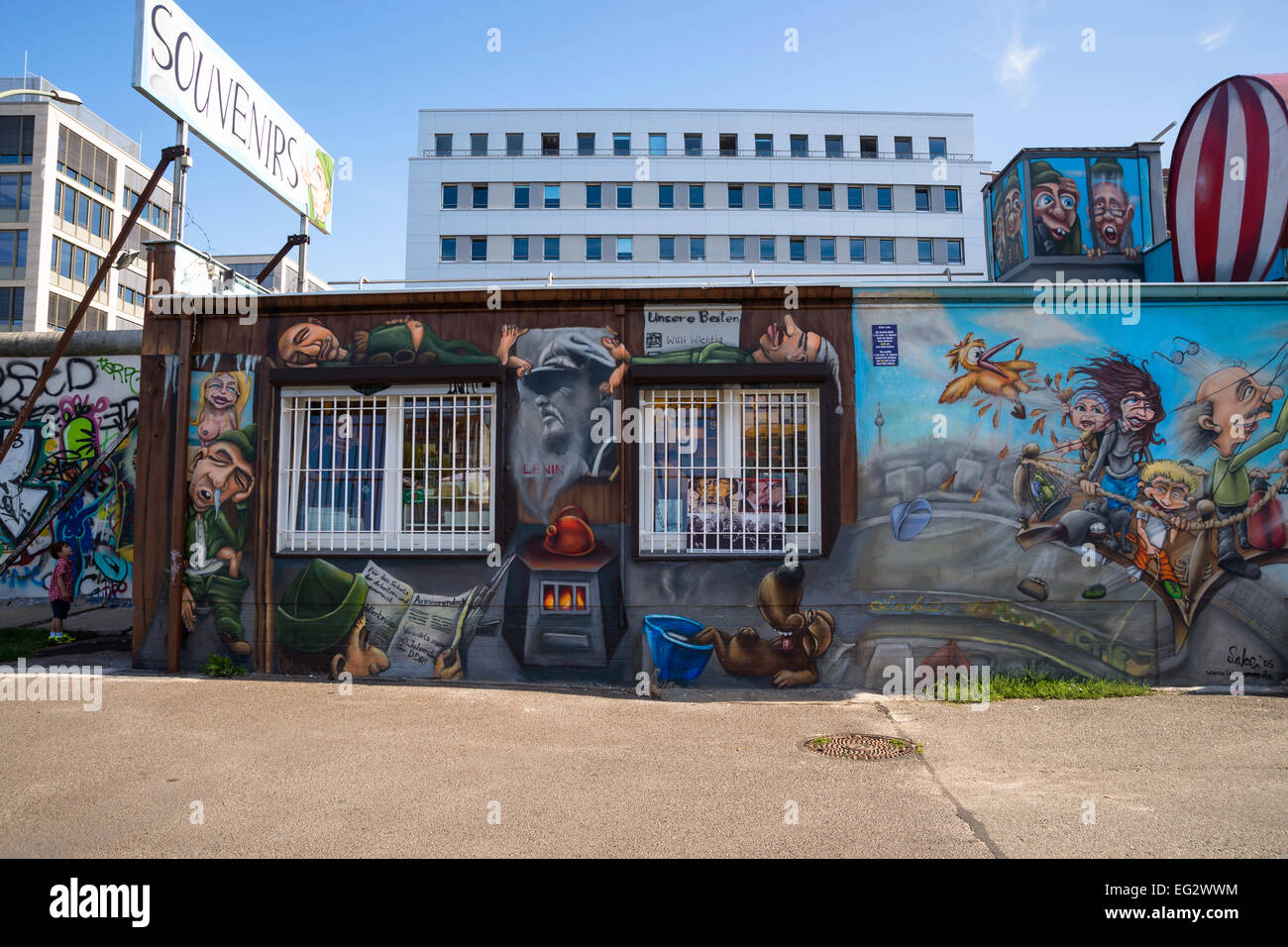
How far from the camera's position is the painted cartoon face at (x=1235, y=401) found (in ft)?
26.9

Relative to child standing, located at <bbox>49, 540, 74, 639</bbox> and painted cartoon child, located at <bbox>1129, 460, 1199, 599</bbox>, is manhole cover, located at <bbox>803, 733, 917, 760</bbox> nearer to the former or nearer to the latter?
painted cartoon child, located at <bbox>1129, 460, 1199, 599</bbox>

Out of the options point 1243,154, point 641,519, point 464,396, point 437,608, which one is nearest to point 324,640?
point 437,608

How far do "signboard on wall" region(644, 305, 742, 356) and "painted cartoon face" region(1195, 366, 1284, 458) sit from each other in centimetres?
463

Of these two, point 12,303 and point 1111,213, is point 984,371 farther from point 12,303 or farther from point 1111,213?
point 12,303

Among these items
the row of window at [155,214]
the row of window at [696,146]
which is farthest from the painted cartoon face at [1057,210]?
the row of window at [155,214]

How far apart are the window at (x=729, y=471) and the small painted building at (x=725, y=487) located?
0.03 m

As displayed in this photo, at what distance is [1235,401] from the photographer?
27.0ft

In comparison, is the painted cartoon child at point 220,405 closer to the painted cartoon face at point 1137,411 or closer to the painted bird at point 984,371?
the painted bird at point 984,371

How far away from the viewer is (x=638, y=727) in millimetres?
6836

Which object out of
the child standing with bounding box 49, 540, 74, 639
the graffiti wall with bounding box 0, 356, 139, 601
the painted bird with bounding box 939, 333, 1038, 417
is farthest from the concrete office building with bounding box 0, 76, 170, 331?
the painted bird with bounding box 939, 333, 1038, 417

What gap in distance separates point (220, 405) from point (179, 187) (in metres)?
2.39

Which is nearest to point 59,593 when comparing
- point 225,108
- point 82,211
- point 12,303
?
point 225,108

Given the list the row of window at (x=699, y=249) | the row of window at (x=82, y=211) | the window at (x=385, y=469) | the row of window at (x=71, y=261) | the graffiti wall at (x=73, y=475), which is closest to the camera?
the window at (x=385, y=469)

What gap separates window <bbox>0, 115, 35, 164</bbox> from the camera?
52531 millimetres
